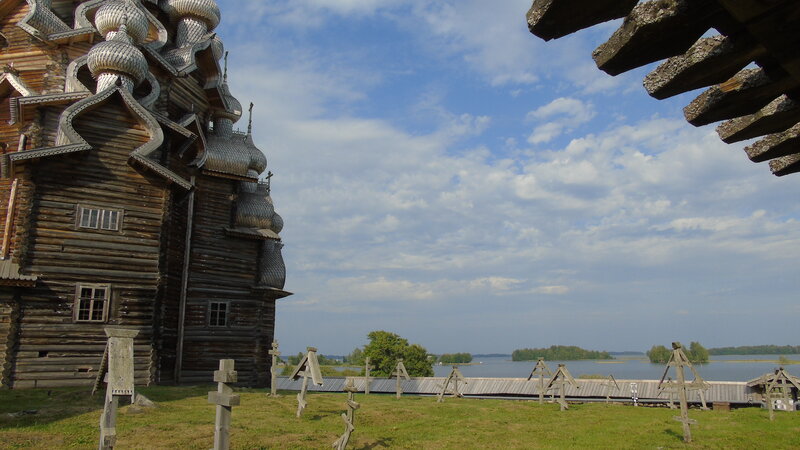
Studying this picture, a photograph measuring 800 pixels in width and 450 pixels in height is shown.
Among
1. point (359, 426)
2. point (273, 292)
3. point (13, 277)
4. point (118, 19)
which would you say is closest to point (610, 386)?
point (273, 292)

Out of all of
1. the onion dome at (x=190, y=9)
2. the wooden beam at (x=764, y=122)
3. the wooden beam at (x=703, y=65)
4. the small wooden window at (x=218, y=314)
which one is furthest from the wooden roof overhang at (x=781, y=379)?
the onion dome at (x=190, y=9)

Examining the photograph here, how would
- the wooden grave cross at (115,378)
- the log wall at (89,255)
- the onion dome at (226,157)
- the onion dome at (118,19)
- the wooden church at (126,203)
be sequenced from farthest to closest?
the onion dome at (226,157), the onion dome at (118,19), the wooden church at (126,203), the log wall at (89,255), the wooden grave cross at (115,378)

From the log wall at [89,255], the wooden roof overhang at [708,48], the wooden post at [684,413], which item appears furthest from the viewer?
the log wall at [89,255]

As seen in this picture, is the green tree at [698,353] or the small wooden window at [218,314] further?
the green tree at [698,353]

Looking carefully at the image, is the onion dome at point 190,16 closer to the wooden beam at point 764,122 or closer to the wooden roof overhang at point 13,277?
the wooden roof overhang at point 13,277

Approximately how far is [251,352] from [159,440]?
14062 mm

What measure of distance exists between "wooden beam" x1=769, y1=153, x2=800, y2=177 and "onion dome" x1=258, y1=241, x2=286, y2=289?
25.4 meters

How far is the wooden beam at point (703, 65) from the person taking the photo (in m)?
2.68

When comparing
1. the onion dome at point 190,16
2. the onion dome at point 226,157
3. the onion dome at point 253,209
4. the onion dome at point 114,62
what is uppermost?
the onion dome at point 190,16

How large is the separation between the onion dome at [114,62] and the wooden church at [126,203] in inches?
2.1

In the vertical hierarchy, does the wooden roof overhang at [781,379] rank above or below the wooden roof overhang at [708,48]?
below

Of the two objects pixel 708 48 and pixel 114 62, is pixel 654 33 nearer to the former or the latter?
pixel 708 48

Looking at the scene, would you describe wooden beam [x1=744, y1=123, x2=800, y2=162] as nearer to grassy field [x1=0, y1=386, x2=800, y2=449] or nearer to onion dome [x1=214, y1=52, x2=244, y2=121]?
grassy field [x1=0, y1=386, x2=800, y2=449]

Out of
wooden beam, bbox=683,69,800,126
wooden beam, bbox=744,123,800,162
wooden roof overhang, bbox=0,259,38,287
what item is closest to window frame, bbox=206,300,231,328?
wooden roof overhang, bbox=0,259,38,287
